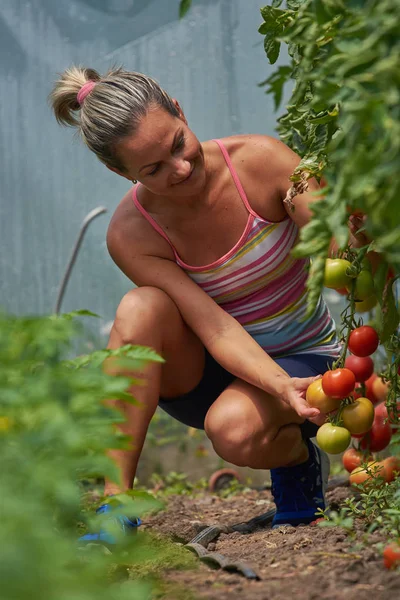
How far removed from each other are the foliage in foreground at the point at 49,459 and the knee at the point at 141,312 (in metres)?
0.64

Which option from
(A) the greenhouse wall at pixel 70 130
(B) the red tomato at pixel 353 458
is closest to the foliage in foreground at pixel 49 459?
(B) the red tomato at pixel 353 458

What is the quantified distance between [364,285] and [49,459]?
791 mm

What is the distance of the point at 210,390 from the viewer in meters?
2.17

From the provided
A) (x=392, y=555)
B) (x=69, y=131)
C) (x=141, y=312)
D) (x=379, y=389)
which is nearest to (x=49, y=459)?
(x=392, y=555)

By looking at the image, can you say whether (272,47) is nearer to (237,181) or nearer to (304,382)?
(237,181)

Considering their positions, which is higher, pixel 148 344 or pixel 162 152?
pixel 162 152

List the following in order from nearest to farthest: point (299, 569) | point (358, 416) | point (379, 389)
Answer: point (299, 569) < point (358, 416) < point (379, 389)

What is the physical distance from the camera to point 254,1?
12.1 ft

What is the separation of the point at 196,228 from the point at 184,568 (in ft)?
2.96

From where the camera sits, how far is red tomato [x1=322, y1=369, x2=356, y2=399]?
1.59 metres

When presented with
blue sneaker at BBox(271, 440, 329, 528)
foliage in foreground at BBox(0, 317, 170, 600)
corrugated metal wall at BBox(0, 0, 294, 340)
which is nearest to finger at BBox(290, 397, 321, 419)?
blue sneaker at BBox(271, 440, 329, 528)

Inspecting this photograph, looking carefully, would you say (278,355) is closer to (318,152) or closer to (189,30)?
(318,152)

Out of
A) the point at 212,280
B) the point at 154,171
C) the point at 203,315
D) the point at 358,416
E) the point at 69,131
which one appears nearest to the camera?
the point at 358,416

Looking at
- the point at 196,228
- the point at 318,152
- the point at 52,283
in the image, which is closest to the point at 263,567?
Answer: the point at 318,152
